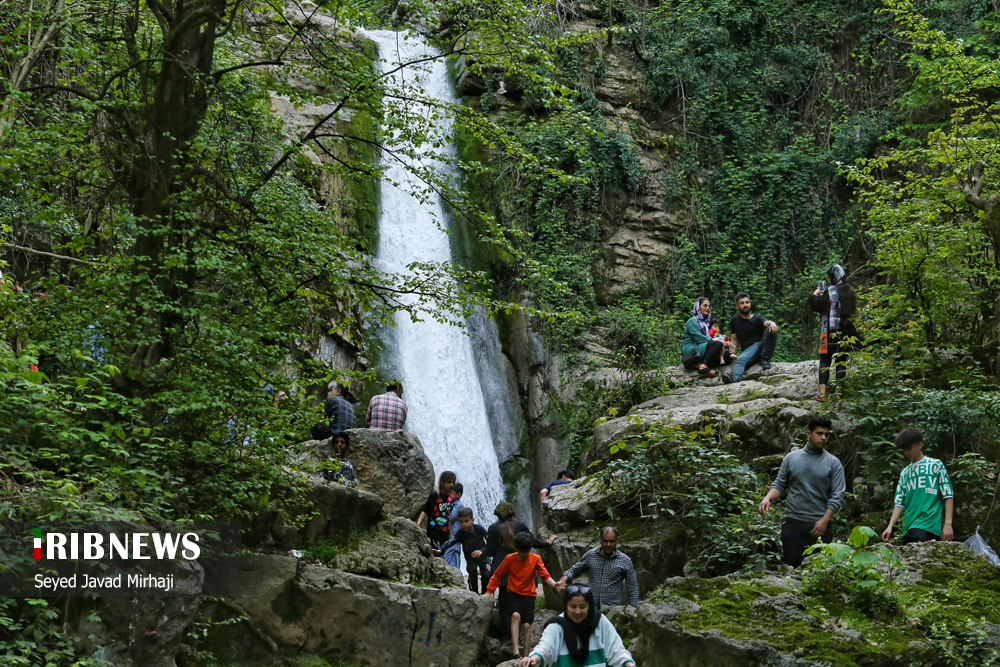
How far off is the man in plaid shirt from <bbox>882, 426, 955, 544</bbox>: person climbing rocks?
7.23m

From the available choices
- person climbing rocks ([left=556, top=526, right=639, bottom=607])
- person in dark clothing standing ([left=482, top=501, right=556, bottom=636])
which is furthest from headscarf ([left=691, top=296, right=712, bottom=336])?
person climbing rocks ([left=556, top=526, right=639, bottom=607])

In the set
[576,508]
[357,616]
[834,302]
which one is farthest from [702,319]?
[357,616]

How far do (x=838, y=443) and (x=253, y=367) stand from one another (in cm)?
688

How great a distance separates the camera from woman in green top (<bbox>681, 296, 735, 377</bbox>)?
15.2 m

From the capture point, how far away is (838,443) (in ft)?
34.7

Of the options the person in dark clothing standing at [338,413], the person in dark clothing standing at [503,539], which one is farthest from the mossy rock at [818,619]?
the person in dark clothing standing at [338,413]

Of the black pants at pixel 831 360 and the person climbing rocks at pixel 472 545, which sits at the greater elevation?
the black pants at pixel 831 360

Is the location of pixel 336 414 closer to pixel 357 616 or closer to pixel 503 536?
pixel 503 536

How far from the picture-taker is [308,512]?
377 inches

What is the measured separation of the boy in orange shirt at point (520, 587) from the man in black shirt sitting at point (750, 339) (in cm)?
650

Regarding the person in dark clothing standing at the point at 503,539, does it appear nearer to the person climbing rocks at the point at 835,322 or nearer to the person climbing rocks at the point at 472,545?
the person climbing rocks at the point at 472,545

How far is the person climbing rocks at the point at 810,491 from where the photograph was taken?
7.38 metres

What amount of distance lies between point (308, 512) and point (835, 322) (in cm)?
702

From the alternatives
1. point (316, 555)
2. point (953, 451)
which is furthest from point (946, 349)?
point (316, 555)
